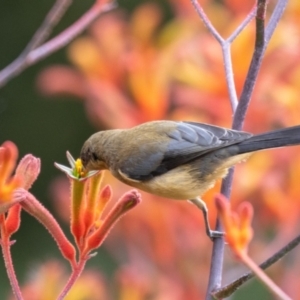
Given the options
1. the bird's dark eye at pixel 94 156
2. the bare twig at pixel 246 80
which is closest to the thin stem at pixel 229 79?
the bare twig at pixel 246 80

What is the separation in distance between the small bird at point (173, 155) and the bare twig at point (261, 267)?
0.62m

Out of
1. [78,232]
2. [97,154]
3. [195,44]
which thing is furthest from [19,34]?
[78,232]

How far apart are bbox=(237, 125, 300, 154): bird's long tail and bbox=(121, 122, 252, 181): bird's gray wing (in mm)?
75

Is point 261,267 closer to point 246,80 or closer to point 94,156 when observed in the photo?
point 246,80

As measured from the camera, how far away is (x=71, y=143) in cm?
484

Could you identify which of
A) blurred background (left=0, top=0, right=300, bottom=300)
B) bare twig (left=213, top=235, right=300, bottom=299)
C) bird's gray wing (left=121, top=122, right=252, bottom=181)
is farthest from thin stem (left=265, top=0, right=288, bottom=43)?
blurred background (left=0, top=0, right=300, bottom=300)

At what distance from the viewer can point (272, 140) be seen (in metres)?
1.63

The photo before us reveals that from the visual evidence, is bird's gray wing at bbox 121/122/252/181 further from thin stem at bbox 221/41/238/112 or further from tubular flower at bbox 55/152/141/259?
tubular flower at bbox 55/152/141/259

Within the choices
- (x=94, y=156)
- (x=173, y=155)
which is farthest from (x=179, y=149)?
(x=94, y=156)

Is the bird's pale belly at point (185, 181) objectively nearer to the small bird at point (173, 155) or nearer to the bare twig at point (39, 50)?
the small bird at point (173, 155)

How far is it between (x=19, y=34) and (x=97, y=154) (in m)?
3.08

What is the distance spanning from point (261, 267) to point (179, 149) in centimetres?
92

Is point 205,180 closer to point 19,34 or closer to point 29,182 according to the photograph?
point 29,182

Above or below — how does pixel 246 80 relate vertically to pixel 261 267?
above
